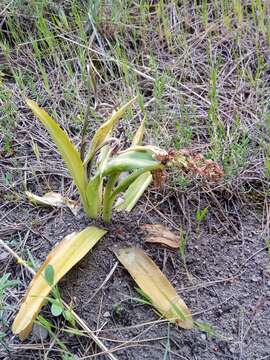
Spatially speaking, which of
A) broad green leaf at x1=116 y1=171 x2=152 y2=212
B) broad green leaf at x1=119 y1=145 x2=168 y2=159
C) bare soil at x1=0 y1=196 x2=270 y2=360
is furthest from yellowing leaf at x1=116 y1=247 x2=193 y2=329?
broad green leaf at x1=119 y1=145 x2=168 y2=159

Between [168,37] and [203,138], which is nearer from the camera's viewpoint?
[203,138]

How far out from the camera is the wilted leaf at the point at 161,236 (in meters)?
1.42

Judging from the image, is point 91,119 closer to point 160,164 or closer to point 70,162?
point 70,162

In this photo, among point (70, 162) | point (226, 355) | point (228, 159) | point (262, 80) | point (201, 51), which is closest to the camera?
point (226, 355)

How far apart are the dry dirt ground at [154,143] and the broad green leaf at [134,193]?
3 centimetres

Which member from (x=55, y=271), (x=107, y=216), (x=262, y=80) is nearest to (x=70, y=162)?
(x=107, y=216)

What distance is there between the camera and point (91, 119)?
73.4 inches

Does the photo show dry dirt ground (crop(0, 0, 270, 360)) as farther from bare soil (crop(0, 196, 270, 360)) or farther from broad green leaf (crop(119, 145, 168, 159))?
broad green leaf (crop(119, 145, 168, 159))

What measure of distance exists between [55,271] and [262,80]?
1.14 meters

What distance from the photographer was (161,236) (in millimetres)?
1441

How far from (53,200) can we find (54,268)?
1.08ft

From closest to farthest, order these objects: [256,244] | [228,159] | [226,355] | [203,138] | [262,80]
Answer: [226,355]
[256,244]
[228,159]
[203,138]
[262,80]

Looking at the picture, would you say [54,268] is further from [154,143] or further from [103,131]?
[154,143]

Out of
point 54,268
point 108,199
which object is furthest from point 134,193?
point 54,268
